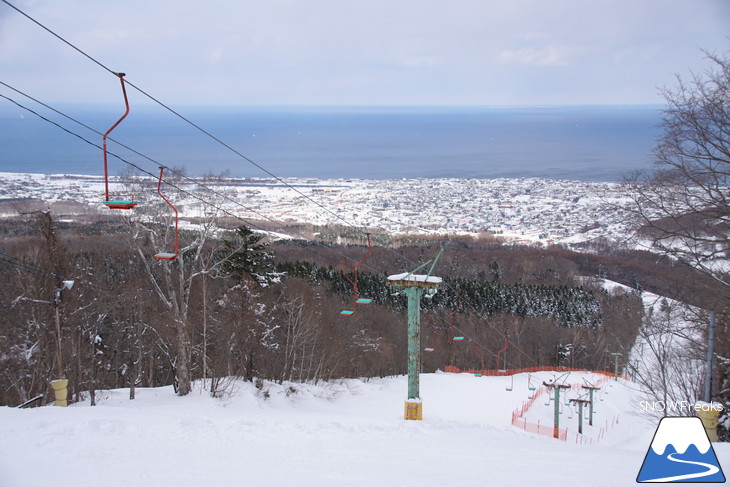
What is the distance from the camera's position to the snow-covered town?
7156 centimetres

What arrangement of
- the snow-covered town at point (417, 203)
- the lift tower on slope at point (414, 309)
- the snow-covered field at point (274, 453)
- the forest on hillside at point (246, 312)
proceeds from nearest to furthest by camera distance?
1. the snow-covered field at point (274, 453)
2. the lift tower on slope at point (414, 309)
3. the forest on hillside at point (246, 312)
4. the snow-covered town at point (417, 203)

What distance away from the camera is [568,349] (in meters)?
42.8

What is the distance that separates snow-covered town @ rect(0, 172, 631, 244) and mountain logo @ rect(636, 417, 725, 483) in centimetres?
5656

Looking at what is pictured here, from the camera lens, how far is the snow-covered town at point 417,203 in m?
71.6

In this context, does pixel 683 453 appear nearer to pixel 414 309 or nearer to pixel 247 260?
pixel 414 309

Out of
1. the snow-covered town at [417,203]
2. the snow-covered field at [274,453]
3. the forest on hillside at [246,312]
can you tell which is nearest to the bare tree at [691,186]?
the snow-covered field at [274,453]

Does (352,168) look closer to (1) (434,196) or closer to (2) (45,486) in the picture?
(1) (434,196)

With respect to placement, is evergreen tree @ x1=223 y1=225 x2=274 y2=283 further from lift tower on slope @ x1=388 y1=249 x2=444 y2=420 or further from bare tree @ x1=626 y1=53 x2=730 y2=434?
bare tree @ x1=626 y1=53 x2=730 y2=434

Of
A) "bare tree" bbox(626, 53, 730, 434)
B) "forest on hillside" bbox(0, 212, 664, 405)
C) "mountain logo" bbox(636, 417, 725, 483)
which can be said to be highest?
"bare tree" bbox(626, 53, 730, 434)

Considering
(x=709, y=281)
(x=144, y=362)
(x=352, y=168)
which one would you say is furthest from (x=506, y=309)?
(x=352, y=168)

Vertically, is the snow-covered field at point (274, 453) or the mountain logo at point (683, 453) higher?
the mountain logo at point (683, 453)

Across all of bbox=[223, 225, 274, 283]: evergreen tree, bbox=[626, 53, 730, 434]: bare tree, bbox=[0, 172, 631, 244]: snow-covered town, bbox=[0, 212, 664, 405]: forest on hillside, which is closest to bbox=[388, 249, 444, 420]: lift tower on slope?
bbox=[0, 212, 664, 405]: forest on hillside

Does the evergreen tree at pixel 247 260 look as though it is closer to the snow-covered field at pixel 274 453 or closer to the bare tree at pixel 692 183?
the snow-covered field at pixel 274 453

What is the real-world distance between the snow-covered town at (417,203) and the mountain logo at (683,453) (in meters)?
56.6
